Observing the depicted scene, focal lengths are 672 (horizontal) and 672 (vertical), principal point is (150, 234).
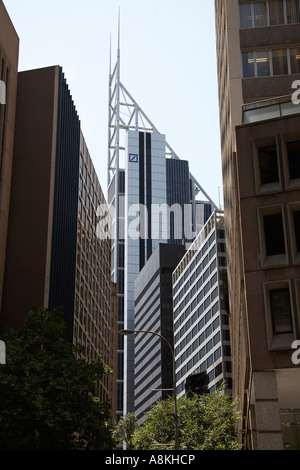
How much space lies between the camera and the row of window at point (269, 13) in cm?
5053

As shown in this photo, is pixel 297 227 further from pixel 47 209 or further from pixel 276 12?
pixel 47 209

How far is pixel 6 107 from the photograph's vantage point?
6431cm

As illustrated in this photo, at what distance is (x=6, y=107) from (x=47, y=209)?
10.5m

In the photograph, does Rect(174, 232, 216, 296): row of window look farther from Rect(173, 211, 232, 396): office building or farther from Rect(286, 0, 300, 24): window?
Rect(286, 0, 300, 24): window

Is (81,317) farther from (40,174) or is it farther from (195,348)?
(195,348)

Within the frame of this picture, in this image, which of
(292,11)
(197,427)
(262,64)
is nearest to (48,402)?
(197,427)

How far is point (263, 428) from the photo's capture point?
92.6 ft

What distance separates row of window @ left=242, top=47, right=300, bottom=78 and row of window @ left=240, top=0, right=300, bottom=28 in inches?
96.8

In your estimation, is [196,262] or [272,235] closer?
[272,235]

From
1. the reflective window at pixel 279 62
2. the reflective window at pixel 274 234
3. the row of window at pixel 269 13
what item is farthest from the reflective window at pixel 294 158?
the row of window at pixel 269 13

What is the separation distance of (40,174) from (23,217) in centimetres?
526

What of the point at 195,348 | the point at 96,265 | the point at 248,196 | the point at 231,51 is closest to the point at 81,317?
the point at 96,265

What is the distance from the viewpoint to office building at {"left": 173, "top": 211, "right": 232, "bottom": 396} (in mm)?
126688

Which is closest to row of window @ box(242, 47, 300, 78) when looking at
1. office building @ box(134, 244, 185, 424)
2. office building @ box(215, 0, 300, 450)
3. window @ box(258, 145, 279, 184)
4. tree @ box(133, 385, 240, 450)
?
office building @ box(215, 0, 300, 450)
